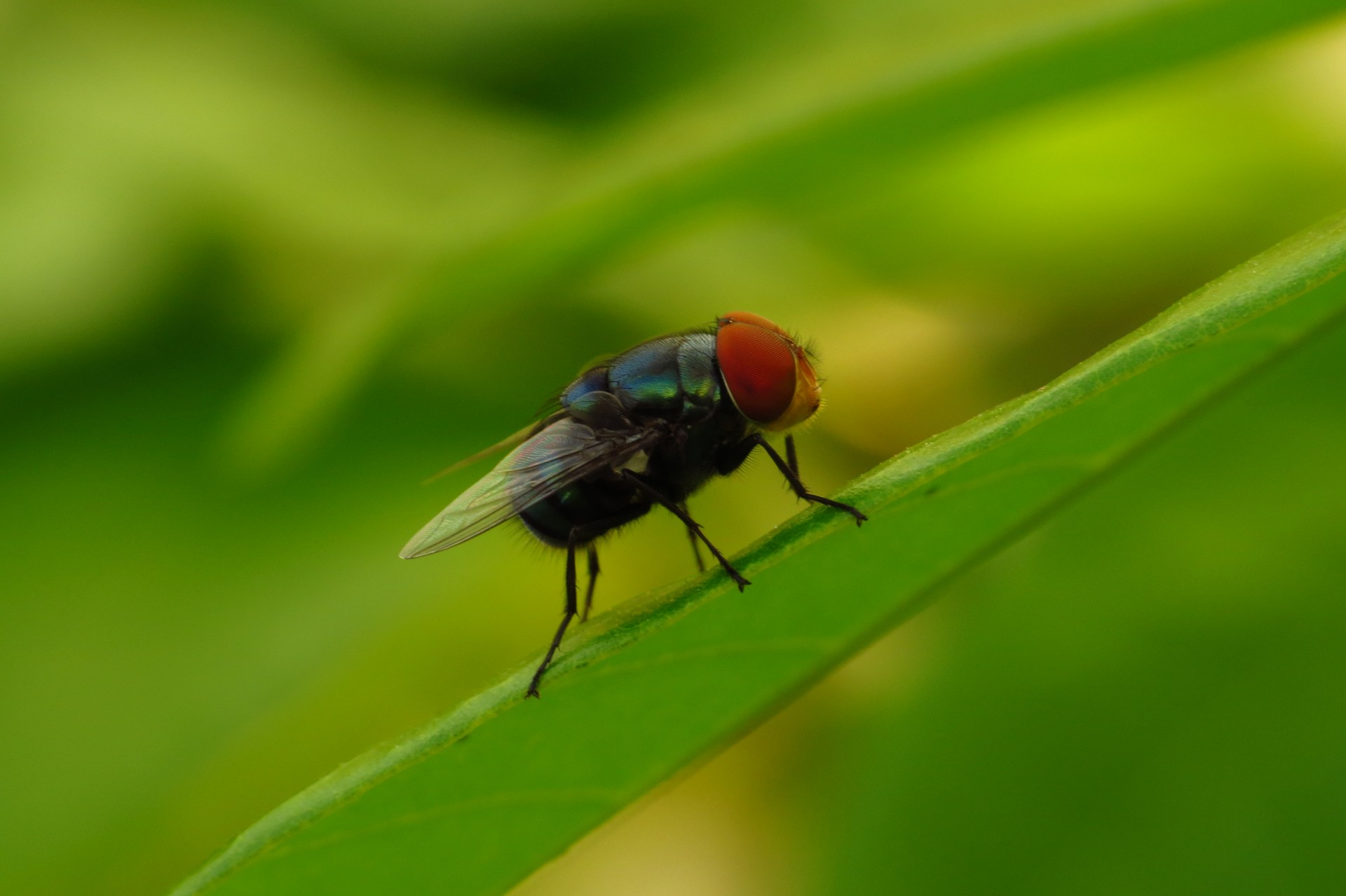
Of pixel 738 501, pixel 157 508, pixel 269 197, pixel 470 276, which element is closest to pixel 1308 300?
pixel 470 276

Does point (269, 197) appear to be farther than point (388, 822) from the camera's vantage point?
Yes

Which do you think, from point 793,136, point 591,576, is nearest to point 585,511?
point 591,576

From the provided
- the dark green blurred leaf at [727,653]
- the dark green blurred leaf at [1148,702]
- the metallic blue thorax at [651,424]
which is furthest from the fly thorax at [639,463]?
the dark green blurred leaf at [727,653]

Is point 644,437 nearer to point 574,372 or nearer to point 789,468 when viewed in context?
point 789,468

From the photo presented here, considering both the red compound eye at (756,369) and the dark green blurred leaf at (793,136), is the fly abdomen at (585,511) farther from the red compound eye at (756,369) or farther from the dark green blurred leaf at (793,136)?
the dark green blurred leaf at (793,136)

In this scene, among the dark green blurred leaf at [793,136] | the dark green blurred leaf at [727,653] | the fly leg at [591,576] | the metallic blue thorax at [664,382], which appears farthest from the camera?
the fly leg at [591,576]

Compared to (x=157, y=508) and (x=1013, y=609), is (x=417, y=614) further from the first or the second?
(x=1013, y=609)
